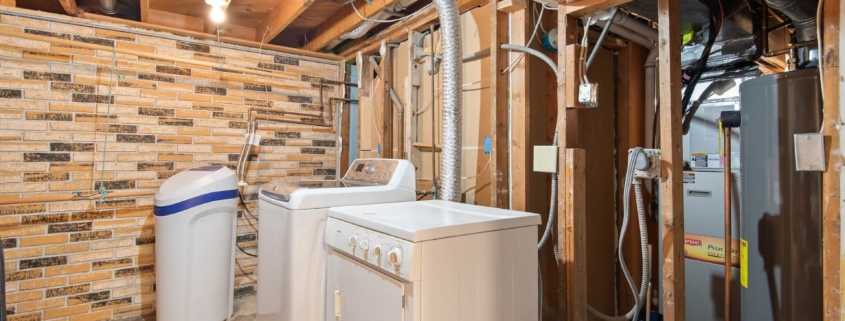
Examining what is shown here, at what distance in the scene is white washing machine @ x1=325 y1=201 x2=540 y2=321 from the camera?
129 centimetres

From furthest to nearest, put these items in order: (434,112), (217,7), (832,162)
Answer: (434,112), (217,7), (832,162)

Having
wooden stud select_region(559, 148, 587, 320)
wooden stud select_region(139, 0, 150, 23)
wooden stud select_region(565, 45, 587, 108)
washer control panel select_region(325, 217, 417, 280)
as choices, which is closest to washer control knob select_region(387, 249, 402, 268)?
Result: washer control panel select_region(325, 217, 417, 280)

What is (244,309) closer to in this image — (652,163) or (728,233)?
(652,163)

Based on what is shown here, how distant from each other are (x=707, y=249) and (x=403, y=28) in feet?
8.37

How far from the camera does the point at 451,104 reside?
2.16 metres

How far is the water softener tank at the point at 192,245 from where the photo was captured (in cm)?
250

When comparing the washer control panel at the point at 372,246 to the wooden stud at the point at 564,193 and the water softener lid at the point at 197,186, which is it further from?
the water softener lid at the point at 197,186

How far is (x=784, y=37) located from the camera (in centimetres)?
252

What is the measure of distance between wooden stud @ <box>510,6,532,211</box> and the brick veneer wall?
221 centimetres

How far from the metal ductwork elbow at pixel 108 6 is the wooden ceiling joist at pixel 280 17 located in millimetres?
997

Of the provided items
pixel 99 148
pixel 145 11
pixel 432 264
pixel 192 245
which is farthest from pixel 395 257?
pixel 145 11

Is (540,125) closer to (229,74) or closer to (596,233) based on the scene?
(596,233)

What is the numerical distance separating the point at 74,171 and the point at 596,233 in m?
3.58

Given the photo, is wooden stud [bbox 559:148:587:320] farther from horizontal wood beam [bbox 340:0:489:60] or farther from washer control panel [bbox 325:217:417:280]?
horizontal wood beam [bbox 340:0:489:60]
